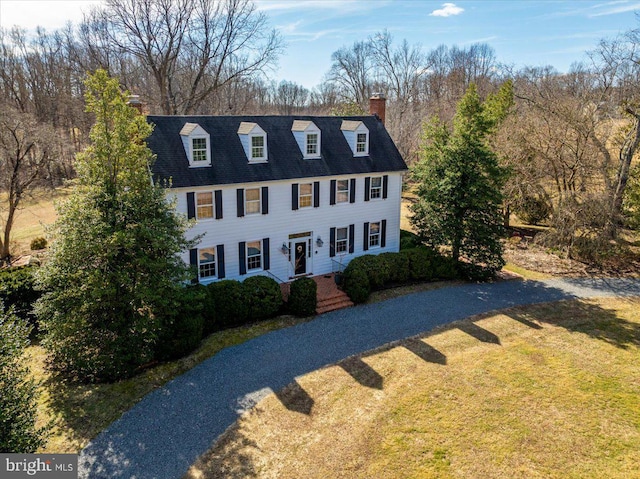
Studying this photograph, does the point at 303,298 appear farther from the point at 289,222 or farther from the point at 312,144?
the point at 312,144

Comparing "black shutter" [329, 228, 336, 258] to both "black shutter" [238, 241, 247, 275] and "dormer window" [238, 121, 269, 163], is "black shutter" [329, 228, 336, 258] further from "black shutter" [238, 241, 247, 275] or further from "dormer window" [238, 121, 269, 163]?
"dormer window" [238, 121, 269, 163]

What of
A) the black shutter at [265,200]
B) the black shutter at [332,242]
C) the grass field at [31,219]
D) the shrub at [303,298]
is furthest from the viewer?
the grass field at [31,219]

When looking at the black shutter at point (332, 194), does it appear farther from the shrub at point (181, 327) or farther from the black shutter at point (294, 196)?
the shrub at point (181, 327)

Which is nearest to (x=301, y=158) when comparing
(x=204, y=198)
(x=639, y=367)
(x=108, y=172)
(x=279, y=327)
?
(x=204, y=198)

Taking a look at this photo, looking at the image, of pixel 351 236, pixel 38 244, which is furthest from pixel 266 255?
pixel 38 244

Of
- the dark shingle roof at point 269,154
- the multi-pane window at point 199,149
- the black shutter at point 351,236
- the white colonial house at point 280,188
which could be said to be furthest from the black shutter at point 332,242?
the multi-pane window at point 199,149
